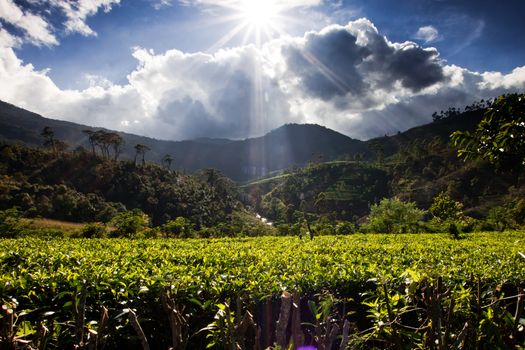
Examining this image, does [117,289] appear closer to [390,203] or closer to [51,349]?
[51,349]

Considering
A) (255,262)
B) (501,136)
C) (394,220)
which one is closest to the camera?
(501,136)

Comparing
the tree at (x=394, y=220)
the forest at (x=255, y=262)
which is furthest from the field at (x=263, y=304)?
the tree at (x=394, y=220)

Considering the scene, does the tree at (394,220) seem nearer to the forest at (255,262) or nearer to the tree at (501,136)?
the forest at (255,262)

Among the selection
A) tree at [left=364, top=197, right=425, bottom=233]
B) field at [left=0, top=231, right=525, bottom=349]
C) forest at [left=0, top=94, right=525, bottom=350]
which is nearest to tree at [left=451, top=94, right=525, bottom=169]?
forest at [left=0, top=94, right=525, bottom=350]

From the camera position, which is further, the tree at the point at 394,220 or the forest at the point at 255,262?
the tree at the point at 394,220

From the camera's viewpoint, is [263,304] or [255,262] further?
[255,262]

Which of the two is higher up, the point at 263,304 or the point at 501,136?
the point at 501,136

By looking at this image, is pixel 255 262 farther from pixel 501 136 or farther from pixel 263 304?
pixel 501 136

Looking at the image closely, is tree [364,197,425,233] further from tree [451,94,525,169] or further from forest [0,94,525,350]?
tree [451,94,525,169]

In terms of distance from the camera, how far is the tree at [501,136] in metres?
4.32

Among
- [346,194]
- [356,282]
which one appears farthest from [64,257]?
[346,194]

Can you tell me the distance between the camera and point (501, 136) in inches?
171

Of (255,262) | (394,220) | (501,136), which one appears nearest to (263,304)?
(255,262)

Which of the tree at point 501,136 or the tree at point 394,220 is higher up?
the tree at point 501,136
